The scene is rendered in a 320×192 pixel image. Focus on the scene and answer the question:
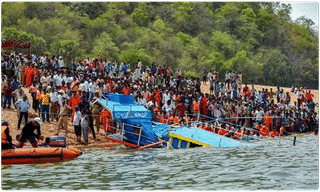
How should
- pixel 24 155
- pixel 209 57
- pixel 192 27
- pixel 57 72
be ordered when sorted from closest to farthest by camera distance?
pixel 24 155 < pixel 57 72 < pixel 209 57 < pixel 192 27

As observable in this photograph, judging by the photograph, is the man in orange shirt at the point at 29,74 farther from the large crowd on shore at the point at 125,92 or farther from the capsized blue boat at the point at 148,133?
the capsized blue boat at the point at 148,133

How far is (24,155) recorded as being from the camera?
2014 centimetres

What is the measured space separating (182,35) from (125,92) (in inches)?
2050

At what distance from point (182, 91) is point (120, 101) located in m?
9.25

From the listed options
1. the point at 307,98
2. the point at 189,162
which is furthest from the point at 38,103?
the point at 307,98

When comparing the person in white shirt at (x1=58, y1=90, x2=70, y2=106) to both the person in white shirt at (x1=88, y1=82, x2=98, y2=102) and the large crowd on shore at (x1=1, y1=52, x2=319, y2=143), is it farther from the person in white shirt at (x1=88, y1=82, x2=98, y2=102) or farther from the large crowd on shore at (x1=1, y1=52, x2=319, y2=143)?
the person in white shirt at (x1=88, y1=82, x2=98, y2=102)

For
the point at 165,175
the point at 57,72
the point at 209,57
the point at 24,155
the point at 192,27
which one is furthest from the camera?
the point at 192,27

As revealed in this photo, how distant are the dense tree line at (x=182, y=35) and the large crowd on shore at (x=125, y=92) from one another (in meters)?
19.7

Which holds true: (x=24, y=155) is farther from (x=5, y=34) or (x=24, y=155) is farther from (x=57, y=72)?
(x=5, y=34)

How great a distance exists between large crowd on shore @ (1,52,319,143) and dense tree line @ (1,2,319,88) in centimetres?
1965

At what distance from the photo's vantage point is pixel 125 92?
33.3 metres

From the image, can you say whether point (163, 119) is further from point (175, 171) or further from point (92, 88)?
point (175, 171)

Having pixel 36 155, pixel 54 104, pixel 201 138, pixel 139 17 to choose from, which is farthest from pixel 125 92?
pixel 139 17

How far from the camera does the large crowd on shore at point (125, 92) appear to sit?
29.1m
